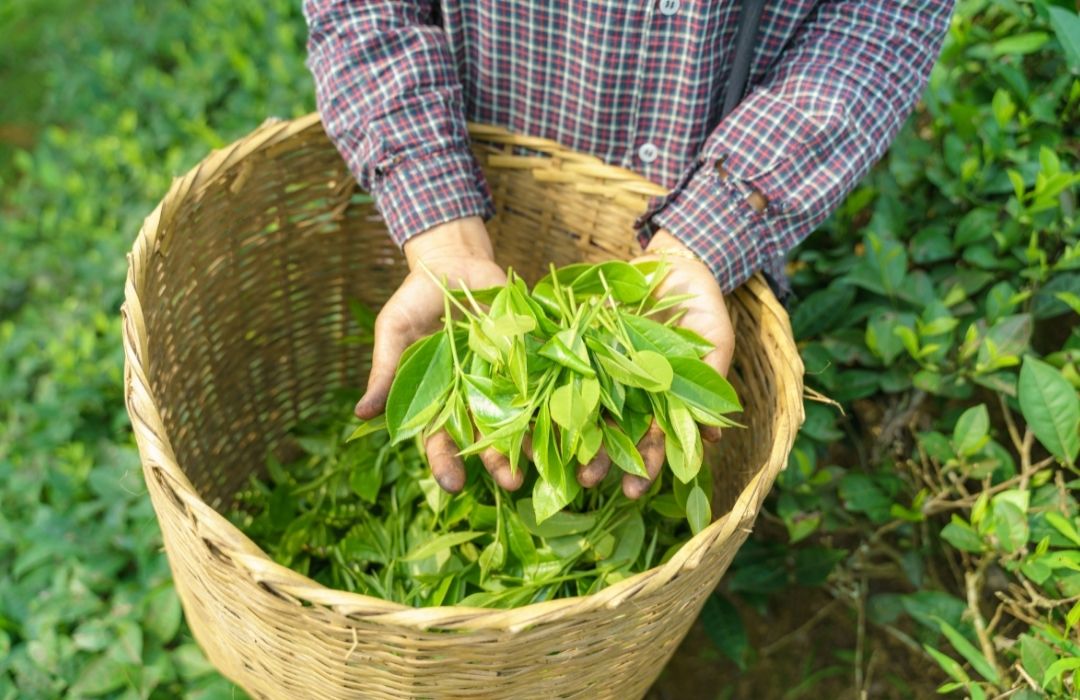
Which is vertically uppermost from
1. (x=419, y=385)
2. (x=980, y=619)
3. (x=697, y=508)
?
(x=419, y=385)

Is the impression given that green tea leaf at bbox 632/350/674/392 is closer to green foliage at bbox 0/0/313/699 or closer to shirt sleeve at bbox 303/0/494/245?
shirt sleeve at bbox 303/0/494/245

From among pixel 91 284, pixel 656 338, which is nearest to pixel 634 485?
pixel 656 338

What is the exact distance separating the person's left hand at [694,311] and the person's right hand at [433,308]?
0.13 metres

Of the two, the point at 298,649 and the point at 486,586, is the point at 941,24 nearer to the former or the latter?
the point at 486,586

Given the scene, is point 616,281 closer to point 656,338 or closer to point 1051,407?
point 656,338

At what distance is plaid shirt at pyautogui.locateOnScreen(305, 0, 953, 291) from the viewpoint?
1028 mm

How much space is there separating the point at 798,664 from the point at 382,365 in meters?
0.84

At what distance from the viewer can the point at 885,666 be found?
1.35 metres

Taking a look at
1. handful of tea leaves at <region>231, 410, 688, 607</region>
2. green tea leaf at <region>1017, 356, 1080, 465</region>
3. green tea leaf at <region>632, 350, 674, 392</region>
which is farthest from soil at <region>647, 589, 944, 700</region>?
green tea leaf at <region>632, 350, 674, 392</region>

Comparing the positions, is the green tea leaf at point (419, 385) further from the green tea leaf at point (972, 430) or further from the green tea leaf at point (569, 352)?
the green tea leaf at point (972, 430)

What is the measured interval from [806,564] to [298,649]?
0.74 metres

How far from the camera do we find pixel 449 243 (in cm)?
107

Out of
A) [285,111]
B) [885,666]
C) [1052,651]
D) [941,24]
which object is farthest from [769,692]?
[285,111]

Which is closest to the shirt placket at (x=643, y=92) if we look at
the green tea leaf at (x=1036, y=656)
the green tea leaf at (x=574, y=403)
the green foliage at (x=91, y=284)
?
the green tea leaf at (x=574, y=403)
